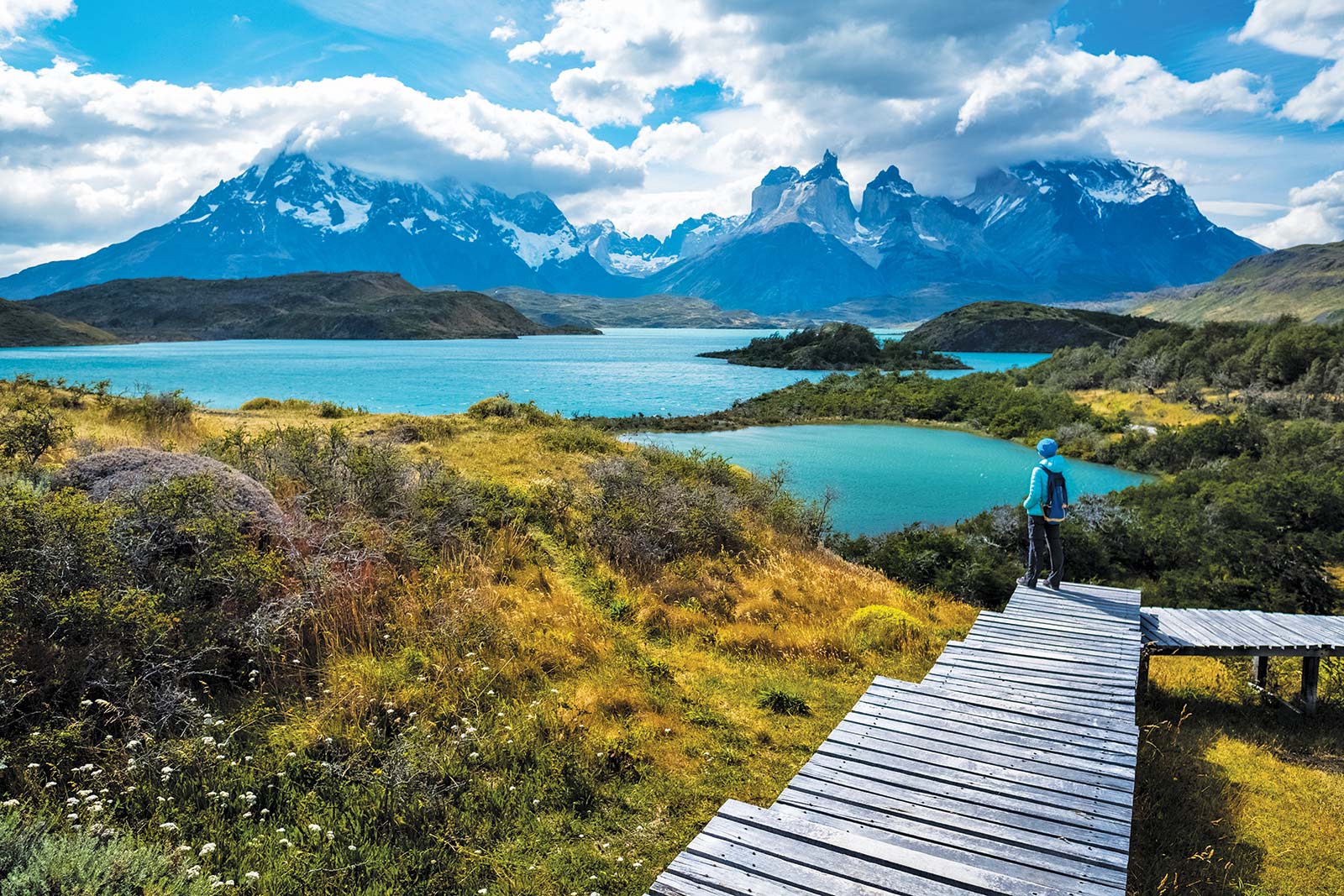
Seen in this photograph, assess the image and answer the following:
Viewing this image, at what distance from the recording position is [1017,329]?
16250cm

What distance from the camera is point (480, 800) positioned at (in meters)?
6.16

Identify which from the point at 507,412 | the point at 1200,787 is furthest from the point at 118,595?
the point at 507,412

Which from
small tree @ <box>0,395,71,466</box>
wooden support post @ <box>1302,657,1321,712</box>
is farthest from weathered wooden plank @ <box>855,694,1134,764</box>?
small tree @ <box>0,395,71,466</box>

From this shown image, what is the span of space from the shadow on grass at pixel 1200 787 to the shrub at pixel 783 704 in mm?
3396

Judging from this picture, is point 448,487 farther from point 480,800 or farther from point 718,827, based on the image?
point 718,827

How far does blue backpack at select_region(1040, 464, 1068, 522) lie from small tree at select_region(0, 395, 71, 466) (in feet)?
46.6

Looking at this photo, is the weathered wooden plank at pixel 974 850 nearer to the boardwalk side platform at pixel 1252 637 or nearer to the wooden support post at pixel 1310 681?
the boardwalk side platform at pixel 1252 637

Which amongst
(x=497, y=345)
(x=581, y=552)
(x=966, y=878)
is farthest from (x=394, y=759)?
(x=497, y=345)

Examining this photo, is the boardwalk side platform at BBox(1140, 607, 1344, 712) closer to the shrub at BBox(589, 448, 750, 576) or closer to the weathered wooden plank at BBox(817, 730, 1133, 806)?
the weathered wooden plank at BBox(817, 730, 1133, 806)

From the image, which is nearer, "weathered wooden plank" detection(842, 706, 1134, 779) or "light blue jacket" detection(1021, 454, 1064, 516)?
"weathered wooden plank" detection(842, 706, 1134, 779)

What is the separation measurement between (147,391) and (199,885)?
20322 millimetres

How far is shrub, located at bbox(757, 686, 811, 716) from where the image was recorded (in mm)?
8656

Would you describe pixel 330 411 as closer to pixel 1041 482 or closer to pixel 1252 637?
pixel 1041 482

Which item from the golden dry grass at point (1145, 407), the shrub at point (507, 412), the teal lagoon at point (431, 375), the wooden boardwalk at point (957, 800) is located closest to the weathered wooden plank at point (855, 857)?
the wooden boardwalk at point (957, 800)
